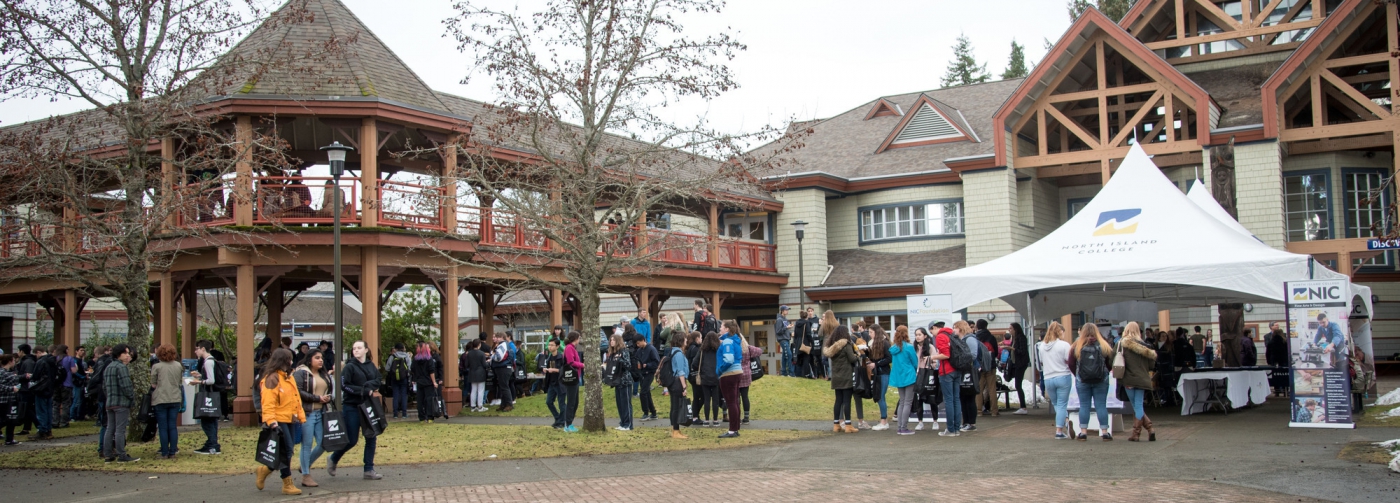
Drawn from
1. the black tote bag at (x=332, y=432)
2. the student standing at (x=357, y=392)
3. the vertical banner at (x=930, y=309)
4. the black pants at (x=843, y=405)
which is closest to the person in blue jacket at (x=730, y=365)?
the black pants at (x=843, y=405)

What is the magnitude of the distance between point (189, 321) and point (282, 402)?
15370 mm

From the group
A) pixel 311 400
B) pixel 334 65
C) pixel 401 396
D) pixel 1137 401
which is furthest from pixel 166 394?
pixel 1137 401

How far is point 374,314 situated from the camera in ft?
66.9

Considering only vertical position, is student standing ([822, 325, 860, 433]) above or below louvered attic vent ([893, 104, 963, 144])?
below

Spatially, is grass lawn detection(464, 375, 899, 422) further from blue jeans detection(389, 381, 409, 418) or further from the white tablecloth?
the white tablecloth

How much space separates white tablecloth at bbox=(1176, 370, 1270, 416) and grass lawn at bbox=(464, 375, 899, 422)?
447cm

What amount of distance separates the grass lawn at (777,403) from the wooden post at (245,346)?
2.86 meters

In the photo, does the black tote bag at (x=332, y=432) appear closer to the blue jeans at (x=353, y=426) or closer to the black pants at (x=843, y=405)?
the blue jeans at (x=353, y=426)

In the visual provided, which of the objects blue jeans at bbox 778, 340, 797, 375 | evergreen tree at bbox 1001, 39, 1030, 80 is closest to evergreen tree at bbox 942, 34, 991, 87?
evergreen tree at bbox 1001, 39, 1030, 80

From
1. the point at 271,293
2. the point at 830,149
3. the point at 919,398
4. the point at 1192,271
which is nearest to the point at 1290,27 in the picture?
the point at 830,149

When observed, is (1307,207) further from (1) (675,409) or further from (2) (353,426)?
(2) (353,426)

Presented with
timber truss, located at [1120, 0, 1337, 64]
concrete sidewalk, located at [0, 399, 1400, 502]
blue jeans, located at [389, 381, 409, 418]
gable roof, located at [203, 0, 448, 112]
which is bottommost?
concrete sidewalk, located at [0, 399, 1400, 502]

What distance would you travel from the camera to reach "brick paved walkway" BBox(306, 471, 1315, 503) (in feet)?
30.5

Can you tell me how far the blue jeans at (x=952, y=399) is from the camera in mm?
14609
